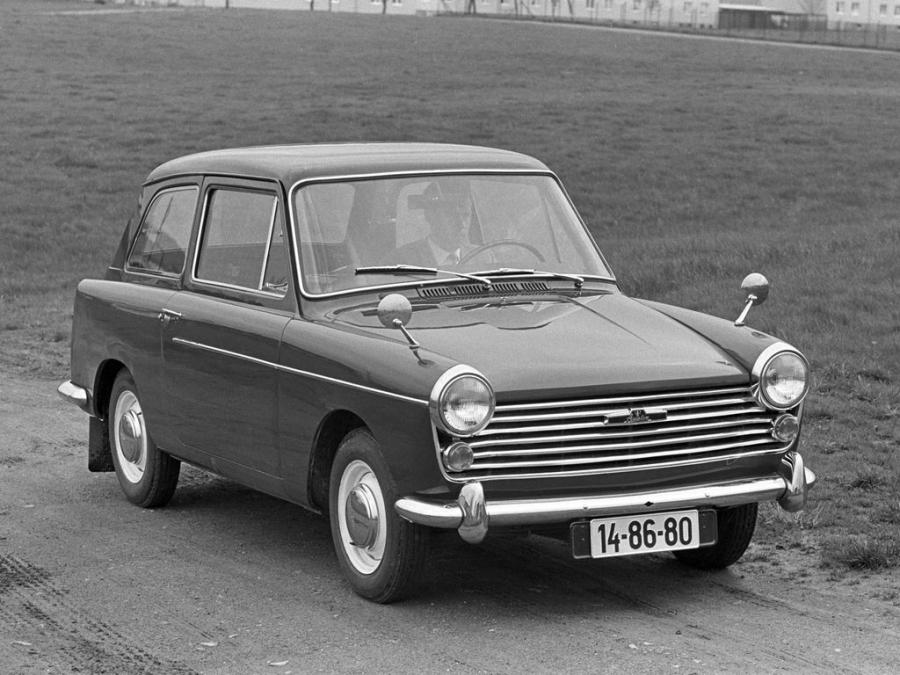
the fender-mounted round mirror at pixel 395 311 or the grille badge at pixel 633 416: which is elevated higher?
the fender-mounted round mirror at pixel 395 311

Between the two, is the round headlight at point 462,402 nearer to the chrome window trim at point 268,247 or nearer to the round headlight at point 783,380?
the round headlight at point 783,380

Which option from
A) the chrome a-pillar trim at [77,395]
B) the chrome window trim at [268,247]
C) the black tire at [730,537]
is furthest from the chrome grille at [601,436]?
the chrome a-pillar trim at [77,395]

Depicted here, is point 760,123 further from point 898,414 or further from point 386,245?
point 386,245

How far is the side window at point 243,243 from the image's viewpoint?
6727 mm

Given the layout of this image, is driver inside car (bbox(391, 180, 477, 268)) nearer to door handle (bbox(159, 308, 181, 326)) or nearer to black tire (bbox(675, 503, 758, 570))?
door handle (bbox(159, 308, 181, 326))

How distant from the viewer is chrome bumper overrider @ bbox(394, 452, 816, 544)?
5371 millimetres

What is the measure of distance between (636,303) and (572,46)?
4605 centimetres

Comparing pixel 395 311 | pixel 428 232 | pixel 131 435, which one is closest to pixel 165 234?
pixel 131 435

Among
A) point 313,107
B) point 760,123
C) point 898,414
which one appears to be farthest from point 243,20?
point 898,414

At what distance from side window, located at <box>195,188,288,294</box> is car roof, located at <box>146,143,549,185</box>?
0.13m

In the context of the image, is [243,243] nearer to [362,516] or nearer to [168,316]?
[168,316]

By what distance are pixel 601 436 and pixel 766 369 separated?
0.79 meters

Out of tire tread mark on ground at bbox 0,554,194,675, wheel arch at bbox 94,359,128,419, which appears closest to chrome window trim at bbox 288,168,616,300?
tire tread mark on ground at bbox 0,554,194,675

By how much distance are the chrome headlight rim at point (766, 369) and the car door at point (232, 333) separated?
1.95 meters
